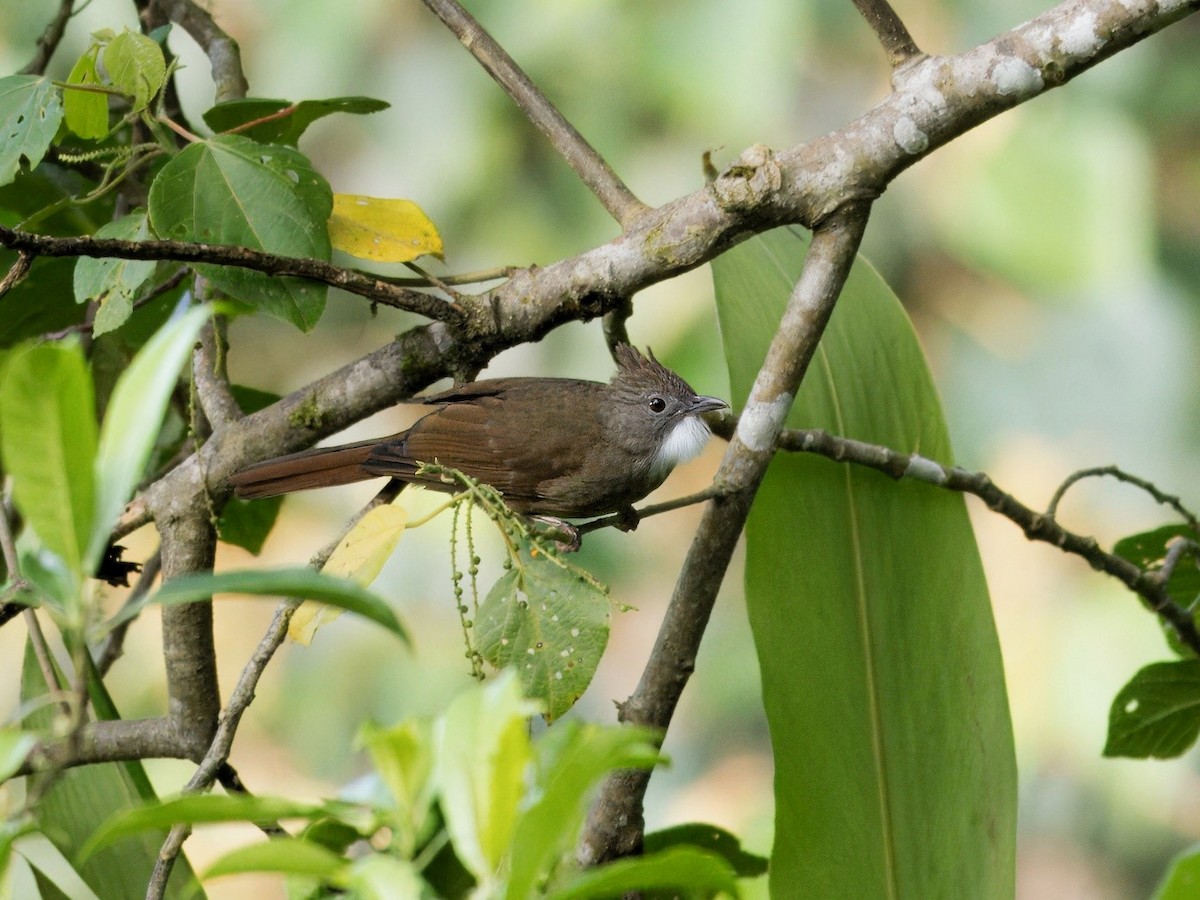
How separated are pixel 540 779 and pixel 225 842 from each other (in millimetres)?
4307

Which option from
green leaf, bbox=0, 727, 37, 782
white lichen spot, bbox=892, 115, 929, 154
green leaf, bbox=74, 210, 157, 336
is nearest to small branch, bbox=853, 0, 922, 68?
white lichen spot, bbox=892, 115, 929, 154

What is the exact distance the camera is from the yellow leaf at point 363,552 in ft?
4.07

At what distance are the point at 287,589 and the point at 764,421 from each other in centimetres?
82

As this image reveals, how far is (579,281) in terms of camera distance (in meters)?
1.46

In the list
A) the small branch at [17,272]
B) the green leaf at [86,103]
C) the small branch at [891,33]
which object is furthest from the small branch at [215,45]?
the small branch at [891,33]

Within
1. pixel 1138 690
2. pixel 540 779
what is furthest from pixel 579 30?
pixel 540 779

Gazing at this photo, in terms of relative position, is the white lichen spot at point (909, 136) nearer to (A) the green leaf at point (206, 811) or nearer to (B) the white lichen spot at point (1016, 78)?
(B) the white lichen spot at point (1016, 78)

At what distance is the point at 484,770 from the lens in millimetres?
642

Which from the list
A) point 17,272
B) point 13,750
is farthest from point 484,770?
point 17,272

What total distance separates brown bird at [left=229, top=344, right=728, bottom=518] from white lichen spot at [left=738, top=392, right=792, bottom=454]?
57cm

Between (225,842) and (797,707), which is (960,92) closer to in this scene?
(797,707)

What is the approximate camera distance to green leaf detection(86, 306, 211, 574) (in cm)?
62

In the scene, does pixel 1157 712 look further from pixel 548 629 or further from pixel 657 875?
pixel 657 875

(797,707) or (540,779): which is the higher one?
(797,707)
